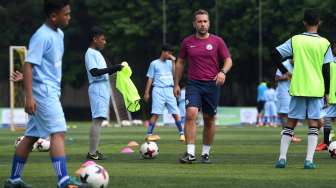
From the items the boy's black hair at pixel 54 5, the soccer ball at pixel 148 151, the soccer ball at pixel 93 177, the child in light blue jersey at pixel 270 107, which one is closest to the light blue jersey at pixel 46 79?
the boy's black hair at pixel 54 5

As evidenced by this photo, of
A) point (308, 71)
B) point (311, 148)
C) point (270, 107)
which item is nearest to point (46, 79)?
point (308, 71)

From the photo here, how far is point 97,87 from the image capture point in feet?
51.1

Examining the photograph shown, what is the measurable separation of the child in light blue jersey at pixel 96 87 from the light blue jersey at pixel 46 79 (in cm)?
512

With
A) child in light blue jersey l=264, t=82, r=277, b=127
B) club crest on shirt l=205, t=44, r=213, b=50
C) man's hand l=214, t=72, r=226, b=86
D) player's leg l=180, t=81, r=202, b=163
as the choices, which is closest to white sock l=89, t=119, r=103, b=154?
player's leg l=180, t=81, r=202, b=163

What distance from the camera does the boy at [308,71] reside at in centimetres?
1284

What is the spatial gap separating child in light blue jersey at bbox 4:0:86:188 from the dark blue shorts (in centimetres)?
444

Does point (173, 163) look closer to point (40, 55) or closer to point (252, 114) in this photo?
point (40, 55)

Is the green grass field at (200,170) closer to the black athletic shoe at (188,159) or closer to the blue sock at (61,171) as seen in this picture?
the black athletic shoe at (188,159)

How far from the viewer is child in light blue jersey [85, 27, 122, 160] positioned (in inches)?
603

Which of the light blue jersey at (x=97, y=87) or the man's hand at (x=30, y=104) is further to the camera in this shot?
the light blue jersey at (x=97, y=87)

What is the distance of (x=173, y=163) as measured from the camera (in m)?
14.2

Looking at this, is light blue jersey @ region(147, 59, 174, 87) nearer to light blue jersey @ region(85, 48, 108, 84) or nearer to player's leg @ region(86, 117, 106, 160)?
light blue jersey @ region(85, 48, 108, 84)

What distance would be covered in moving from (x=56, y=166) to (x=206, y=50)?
16.4ft

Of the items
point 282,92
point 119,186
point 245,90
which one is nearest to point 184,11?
point 245,90
